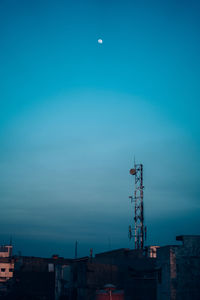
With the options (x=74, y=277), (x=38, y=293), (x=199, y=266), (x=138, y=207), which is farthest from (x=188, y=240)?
(x=38, y=293)

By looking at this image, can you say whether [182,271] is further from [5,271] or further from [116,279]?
[5,271]

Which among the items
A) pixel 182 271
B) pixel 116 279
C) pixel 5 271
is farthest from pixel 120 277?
pixel 5 271

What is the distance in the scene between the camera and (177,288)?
2891 cm

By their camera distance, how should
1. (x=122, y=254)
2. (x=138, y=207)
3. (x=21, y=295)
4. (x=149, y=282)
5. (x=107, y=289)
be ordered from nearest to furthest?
1. (x=107, y=289)
2. (x=149, y=282)
3. (x=122, y=254)
4. (x=138, y=207)
5. (x=21, y=295)

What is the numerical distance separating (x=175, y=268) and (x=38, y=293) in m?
28.7

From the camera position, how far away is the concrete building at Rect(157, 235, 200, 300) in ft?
94.9

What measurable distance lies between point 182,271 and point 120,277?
30.5 feet

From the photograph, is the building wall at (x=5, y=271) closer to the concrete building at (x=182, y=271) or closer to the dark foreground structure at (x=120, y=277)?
the dark foreground structure at (x=120, y=277)

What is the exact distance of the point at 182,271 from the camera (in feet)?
96.0

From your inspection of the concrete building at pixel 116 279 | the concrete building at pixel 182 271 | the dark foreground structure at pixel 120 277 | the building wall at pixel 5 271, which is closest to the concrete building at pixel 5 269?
the building wall at pixel 5 271

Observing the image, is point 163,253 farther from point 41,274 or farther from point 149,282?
point 41,274

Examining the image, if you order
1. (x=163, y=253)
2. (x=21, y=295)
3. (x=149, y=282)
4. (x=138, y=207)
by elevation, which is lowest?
(x=21, y=295)

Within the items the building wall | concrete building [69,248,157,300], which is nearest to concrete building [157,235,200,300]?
concrete building [69,248,157,300]

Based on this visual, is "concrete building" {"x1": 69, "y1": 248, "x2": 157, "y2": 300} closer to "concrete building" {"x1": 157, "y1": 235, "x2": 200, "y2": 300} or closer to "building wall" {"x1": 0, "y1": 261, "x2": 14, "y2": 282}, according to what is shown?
"concrete building" {"x1": 157, "y1": 235, "x2": 200, "y2": 300}
